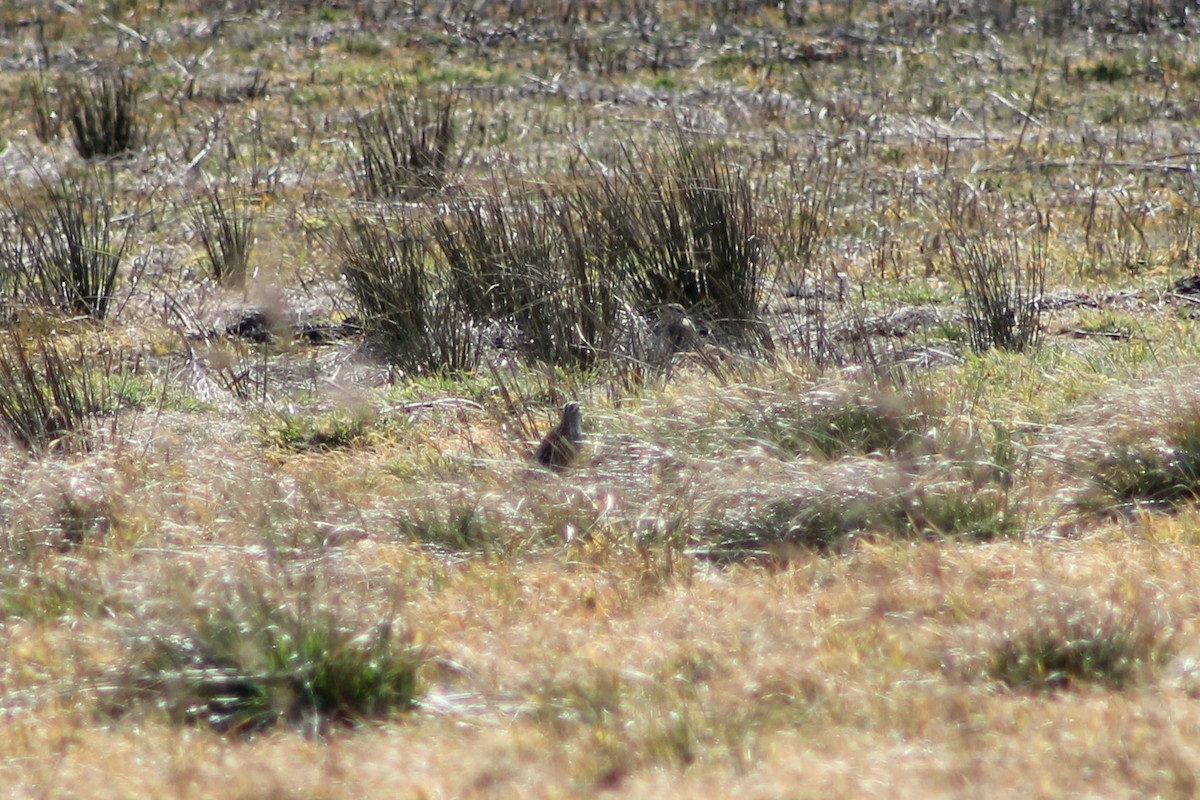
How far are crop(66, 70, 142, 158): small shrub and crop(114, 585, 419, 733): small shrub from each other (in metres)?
9.82

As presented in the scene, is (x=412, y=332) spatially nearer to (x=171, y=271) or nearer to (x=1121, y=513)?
(x=171, y=271)

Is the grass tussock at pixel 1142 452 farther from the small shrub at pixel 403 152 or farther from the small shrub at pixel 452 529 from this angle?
the small shrub at pixel 403 152

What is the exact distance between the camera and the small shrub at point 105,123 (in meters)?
12.7

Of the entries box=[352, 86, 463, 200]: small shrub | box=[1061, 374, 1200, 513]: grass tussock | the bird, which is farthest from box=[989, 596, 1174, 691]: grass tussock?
box=[352, 86, 463, 200]: small shrub

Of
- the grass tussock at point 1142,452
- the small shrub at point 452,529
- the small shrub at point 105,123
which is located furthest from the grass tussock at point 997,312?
the small shrub at point 105,123

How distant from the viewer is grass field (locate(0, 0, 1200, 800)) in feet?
10.2

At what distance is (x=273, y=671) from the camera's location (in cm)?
332

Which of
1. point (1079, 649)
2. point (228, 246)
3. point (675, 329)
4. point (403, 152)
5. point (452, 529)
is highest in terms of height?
point (1079, 649)

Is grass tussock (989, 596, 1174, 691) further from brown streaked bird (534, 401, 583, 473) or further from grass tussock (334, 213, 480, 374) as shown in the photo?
grass tussock (334, 213, 480, 374)

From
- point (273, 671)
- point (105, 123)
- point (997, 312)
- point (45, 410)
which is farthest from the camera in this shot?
point (105, 123)

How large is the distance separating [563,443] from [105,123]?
9.28 metres

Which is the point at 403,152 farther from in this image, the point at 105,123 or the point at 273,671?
the point at 273,671

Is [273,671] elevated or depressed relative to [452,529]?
elevated

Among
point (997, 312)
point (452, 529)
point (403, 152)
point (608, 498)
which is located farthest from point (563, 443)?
point (403, 152)
